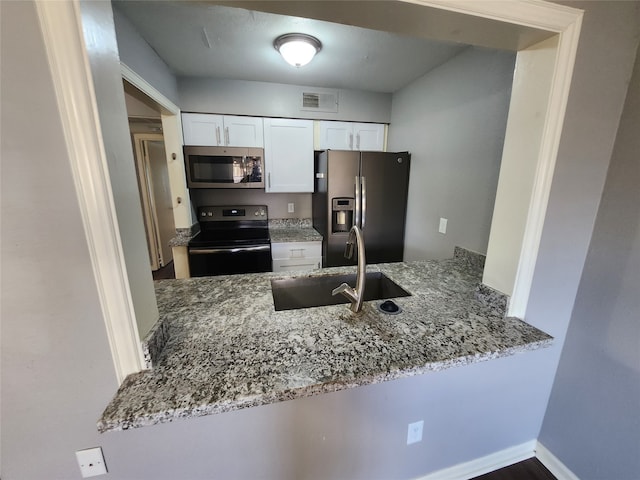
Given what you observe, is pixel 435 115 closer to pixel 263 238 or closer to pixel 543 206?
pixel 543 206

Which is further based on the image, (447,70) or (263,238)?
(263,238)

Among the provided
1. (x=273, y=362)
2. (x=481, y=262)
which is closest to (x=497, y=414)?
(x=481, y=262)

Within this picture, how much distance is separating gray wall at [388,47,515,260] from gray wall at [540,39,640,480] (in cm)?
62

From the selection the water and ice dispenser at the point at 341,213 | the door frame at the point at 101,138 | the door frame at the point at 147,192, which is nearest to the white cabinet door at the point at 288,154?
the water and ice dispenser at the point at 341,213

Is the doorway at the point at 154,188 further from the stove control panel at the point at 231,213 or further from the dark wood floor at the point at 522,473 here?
the dark wood floor at the point at 522,473

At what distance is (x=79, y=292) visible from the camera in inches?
26.0

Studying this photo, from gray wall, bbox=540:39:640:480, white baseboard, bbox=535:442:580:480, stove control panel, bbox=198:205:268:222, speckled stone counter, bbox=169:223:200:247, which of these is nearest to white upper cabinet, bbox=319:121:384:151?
stove control panel, bbox=198:205:268:222

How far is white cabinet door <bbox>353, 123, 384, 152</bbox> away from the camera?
9.34 ft

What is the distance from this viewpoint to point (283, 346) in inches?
35.1

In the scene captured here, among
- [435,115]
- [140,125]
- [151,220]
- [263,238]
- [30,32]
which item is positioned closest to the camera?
[30,32]

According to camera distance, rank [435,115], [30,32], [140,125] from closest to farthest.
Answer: [30,32], [435,115], [140,125]

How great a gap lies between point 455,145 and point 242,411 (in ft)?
7.12

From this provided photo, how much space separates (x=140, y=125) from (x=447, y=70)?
3.86 metres

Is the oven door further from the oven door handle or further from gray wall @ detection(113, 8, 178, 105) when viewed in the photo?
gray wall @ detection(113, 8, 178, 105)
